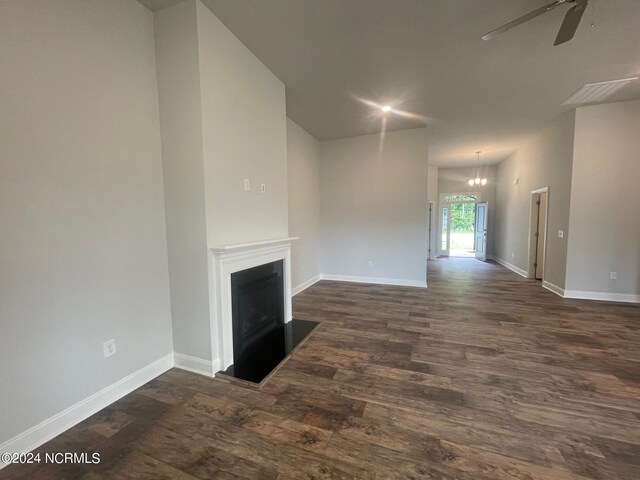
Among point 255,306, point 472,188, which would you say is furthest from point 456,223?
point 255,306

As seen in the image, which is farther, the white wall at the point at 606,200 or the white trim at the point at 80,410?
the white wall at the point at 606,200

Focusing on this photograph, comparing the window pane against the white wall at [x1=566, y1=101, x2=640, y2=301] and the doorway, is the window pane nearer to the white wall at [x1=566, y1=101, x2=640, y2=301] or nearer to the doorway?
the doorway

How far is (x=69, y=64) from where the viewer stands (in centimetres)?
159

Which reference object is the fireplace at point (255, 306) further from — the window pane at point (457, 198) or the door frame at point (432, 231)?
the window pane at point (457, 198)

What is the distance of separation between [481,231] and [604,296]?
176 inches

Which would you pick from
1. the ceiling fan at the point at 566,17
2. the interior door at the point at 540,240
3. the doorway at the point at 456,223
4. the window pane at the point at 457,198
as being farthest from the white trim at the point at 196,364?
Result: the window pane at the point at 457,198

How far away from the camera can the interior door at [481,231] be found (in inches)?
317

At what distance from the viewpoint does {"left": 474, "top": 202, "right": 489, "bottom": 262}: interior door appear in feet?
26.4

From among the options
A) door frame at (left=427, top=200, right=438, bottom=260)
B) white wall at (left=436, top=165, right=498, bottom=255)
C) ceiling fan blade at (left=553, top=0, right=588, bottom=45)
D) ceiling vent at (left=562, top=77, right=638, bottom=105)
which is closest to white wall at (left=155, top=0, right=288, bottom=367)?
ceiling fan blade at (left=553, top=0, right=588, bottom=45)

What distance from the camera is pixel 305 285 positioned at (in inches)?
190

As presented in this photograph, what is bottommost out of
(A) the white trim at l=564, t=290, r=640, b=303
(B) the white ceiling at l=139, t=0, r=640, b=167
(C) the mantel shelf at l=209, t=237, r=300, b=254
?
(A) the white trim at l=564, t=290, r=640, b=303

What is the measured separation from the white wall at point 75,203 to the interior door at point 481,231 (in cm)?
879
